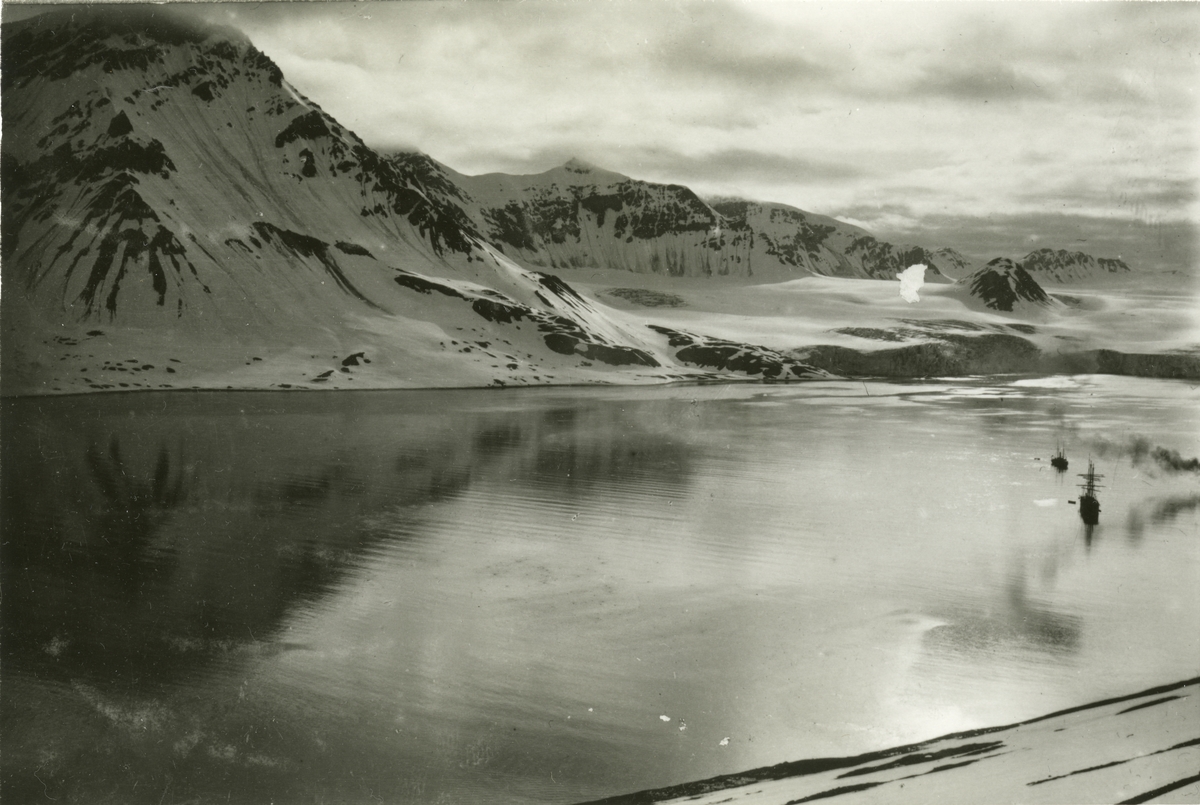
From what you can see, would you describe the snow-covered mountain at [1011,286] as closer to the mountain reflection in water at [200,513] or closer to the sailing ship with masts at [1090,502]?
the sailing ship with masts at [1090,502]

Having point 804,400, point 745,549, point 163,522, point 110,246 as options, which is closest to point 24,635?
point 163,522

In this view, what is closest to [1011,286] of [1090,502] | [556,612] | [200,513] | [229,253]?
[1090,502]

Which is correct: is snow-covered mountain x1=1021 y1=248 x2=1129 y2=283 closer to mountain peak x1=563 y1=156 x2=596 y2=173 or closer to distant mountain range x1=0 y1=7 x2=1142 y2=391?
distant mountain range x1=0 y1=7 x2=1142 y2=391

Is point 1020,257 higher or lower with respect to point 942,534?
higher

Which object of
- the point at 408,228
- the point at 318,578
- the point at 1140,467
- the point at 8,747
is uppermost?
the point at 408,228

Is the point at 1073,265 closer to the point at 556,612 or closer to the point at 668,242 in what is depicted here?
the point at 556,612

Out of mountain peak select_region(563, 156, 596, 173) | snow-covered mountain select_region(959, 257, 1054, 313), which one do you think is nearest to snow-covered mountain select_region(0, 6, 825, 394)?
mountain peak select_region(563, 156, 596, 173)

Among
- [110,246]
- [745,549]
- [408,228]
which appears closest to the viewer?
[745,549]

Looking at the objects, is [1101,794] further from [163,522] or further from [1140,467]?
[163,522]
